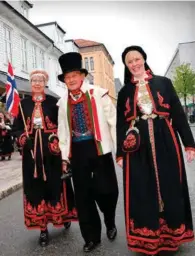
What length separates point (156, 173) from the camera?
A: 3.11 metres

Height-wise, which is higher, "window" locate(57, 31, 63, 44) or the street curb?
"window" locate(57, 31, 63, 44)

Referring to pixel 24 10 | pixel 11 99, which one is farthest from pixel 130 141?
pixel 24 10

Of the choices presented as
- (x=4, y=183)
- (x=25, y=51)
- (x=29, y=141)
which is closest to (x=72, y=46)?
(x=25, y=51)

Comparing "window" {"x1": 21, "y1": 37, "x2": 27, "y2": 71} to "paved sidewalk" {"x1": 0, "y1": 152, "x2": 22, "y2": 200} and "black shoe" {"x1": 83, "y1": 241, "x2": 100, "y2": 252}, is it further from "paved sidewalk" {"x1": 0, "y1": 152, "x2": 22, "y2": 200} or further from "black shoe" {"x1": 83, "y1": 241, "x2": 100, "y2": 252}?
"black shoe" {"x1": 83, "y1": 241, "x2": 100, "y2": 252}

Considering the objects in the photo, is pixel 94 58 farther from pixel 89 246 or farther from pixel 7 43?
pixel 89 246

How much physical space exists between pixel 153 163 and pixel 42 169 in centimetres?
140

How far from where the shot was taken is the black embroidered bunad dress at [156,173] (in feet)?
10.1

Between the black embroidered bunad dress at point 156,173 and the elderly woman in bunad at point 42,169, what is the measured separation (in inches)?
41.3

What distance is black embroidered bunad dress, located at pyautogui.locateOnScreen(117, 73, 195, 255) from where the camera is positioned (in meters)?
3.07

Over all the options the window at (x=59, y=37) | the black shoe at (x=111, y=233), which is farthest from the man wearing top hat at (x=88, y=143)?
the window at (x=59, y=37)

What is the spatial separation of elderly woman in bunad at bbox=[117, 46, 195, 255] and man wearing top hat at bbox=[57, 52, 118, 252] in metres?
0.30

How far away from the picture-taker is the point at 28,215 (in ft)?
13.0

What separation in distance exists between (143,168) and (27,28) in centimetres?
1891

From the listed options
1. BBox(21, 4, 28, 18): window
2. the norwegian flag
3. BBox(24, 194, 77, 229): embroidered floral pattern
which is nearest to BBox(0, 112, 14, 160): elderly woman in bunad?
the norwegian flag
